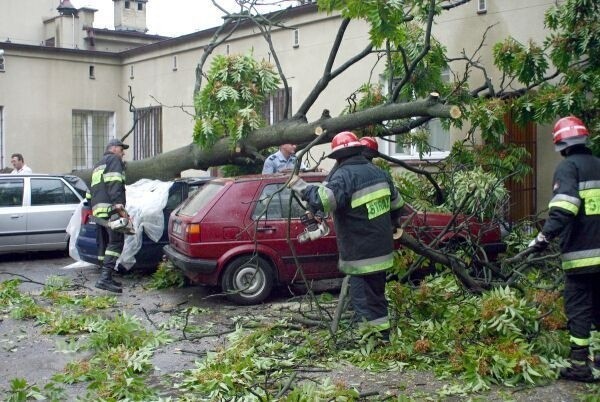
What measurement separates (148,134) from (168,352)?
14.5 m

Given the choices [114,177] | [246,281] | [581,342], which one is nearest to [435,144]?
[246,281]

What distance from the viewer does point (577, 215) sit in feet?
20.2

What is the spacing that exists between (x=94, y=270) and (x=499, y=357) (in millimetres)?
7732

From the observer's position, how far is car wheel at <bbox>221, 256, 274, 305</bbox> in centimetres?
939

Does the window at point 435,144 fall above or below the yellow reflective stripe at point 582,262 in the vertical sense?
above

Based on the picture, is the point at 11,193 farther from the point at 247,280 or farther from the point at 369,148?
the point at 369,148

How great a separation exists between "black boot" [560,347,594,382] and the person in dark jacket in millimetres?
6054

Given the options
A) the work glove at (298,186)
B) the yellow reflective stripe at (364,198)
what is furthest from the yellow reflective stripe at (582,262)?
the work glove at (298,186)

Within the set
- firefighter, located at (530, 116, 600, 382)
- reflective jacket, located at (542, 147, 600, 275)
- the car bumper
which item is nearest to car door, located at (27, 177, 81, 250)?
the car bumper

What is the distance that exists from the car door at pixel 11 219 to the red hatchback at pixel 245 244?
4.64 m

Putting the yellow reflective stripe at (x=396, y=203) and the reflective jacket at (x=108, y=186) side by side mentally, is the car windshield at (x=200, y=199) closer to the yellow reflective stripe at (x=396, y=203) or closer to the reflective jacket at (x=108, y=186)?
the reflective jacket at (x=108, y=186)

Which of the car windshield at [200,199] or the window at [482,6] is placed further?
the window at [482,6]

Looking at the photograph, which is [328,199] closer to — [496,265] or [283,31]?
[496,265]

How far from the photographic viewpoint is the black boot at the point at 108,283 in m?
10.3
